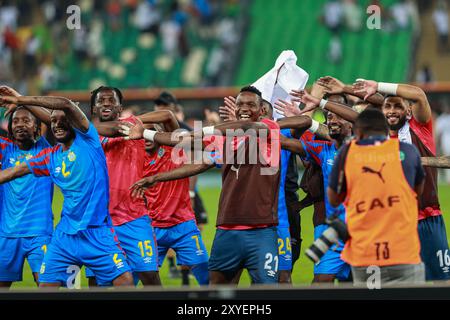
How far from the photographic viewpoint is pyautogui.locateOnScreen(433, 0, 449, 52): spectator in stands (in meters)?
31.8

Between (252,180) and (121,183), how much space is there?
1.89 metres

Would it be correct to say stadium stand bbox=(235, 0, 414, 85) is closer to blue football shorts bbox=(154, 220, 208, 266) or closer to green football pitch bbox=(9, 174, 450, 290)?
green football pitch bbox=(9, 174, 450, 290)

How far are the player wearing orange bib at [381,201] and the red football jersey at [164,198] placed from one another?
3865mm

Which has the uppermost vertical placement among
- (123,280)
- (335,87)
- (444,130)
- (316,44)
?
(316,44)

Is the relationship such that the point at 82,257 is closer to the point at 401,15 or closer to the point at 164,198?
the point at 164,198

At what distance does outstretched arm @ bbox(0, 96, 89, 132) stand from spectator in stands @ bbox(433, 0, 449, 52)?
980 inches

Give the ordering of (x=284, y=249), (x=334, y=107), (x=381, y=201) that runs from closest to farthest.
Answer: (x=381, y=201), (x=334, y=107), (x=284, y=249)

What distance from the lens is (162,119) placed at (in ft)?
33.5

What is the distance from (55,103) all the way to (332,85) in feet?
8.47

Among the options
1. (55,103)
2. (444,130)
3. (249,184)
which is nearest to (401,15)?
(444,130)

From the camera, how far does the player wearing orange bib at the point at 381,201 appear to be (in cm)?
709

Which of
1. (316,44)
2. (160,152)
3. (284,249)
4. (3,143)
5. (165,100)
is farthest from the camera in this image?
(316,44)

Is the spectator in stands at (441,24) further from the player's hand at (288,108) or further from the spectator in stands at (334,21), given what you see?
the player's hand at (288,108)

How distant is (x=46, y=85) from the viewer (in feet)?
108
